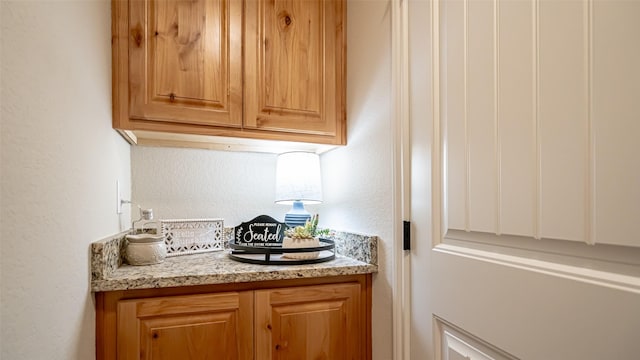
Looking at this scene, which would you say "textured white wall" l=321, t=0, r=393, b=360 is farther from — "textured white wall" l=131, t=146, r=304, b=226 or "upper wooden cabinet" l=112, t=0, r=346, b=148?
"textured white wall" l=131, t=146, r=304, b=226

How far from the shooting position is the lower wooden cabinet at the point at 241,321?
1.07 meters

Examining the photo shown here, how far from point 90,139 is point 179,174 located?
0.71 metres

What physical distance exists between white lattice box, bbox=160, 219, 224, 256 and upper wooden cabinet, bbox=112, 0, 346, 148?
404 millimetres

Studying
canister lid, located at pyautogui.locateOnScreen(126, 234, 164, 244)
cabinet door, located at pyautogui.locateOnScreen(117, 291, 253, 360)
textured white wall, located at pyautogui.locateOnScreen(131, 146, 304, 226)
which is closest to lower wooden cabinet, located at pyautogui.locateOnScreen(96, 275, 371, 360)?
cabinet door, located at pyautogui.locateOnScreen(117, 291, 253, 360)

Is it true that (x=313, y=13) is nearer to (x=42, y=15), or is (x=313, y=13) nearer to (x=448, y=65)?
(x=448, y=65)

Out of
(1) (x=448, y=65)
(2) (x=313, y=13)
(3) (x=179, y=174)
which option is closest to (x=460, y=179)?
(1) (x=448, y=65)

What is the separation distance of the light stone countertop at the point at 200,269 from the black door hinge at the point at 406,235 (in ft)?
0.66

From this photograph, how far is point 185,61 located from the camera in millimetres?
1365

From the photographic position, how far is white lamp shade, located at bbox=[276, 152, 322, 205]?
1.63m

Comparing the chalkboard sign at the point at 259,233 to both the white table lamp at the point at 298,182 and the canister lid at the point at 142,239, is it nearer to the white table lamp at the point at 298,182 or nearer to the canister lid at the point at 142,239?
the white table lamp at the point at 298,182

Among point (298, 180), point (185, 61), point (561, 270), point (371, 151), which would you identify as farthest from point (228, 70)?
point (561, 270)

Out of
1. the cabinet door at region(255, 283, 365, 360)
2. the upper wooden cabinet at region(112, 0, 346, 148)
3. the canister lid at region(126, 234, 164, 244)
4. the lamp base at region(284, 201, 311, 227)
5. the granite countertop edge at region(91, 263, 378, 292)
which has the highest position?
the upper wooden cabinet at region(112, 0, 346, 148)

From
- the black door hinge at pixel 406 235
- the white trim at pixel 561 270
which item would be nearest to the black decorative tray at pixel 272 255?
the black door hinge at pixel 406 235

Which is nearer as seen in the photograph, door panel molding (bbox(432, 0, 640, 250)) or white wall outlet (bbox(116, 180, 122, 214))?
door panel molding (bbox(432, 0, 640, 250))
